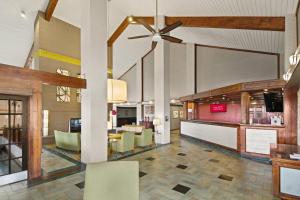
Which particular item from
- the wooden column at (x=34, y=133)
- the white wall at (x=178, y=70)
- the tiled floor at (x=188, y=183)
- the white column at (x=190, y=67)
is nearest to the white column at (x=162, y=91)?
the tiled floor at (x=188, y=183)

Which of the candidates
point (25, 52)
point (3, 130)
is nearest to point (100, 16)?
point (3, 130)

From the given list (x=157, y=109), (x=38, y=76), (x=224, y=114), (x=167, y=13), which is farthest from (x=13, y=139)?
(x=224, y=114)

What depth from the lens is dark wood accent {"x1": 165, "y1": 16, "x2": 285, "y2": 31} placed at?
441 centimetres

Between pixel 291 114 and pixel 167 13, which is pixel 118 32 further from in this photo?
pixel 291 114

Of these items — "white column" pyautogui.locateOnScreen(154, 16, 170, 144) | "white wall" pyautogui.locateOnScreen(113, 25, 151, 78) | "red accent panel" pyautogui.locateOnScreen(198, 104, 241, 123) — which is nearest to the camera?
"white column" pyautogui.locateOnScreen(154, 16, 170, 144)

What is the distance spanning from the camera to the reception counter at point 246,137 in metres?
4.64

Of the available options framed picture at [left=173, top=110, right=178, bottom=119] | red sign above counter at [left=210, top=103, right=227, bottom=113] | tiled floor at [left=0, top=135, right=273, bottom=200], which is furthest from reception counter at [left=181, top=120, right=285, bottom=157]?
framed picture at [left=173, top=110, right=178, bottom=119]

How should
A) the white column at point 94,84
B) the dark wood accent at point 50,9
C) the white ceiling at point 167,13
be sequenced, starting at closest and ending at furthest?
the white column at point 94,84, the white ceiling at point 167,13, the dark wood accent at point 50,9

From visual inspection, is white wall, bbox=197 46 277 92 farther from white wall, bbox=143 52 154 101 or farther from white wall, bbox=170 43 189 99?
white wall, bbox=143 52 154 101

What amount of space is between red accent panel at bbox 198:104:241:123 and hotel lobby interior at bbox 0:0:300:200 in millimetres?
68

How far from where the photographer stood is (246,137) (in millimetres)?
5074

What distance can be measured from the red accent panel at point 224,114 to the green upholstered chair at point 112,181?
26.9 ft

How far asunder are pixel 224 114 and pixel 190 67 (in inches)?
134

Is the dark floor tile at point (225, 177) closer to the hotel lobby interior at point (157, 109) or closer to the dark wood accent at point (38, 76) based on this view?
the hotel lobby interior at point (157, 109)
